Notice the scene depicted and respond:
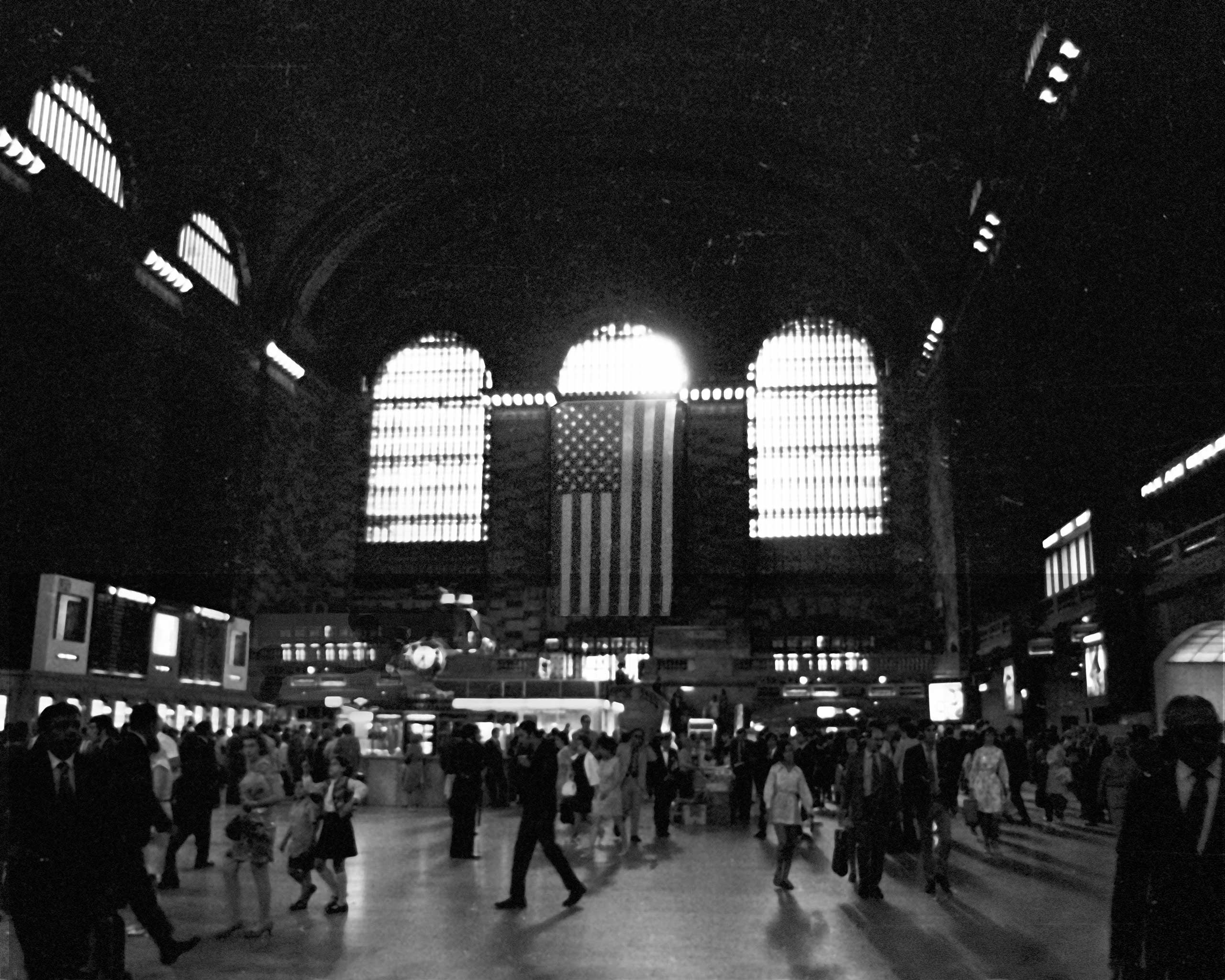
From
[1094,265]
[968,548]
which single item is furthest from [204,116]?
[968,548]

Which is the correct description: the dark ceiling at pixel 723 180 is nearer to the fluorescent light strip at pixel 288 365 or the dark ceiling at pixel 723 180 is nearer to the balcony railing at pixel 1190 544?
the fluorescent light strip at pixel 288 365

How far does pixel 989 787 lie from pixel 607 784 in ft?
12.6

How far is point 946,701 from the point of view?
2581 centimetres

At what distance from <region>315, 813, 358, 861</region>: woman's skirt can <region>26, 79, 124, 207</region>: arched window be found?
2101 centimetres

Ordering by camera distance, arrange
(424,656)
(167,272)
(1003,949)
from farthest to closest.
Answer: (424,656) → (167,272) → (1003,949)

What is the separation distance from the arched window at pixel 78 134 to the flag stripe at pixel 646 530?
1460cm

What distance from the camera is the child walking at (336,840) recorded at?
Answer: 7.08m

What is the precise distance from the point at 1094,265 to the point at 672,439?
13.7m

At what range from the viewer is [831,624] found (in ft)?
124

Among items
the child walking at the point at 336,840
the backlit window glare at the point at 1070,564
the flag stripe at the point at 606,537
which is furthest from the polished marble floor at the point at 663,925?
the flag stripe at the point at 606,537

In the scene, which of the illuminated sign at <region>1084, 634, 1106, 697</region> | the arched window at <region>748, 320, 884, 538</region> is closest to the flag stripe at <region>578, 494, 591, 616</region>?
the arched window at <region>748, 320, 884, 538</region>

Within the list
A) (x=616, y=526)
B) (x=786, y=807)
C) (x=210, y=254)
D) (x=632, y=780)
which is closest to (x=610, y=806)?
(x=632, y=780)

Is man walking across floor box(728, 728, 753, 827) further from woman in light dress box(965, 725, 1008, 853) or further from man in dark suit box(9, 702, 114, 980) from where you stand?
man in dark suit box(9, 702, 114, 980)

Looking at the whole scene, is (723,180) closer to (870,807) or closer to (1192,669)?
(1192,669)
